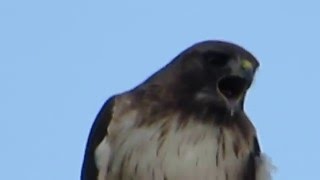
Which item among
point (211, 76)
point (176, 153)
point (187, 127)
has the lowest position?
point (176, 153)

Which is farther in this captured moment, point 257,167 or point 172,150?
point 257,167

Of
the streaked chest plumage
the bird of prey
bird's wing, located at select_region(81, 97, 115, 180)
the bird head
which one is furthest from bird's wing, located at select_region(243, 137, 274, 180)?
bird's wing, located at select_region(81, 97, 115, 180)

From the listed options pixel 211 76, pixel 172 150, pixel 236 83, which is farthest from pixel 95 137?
pixel 236 83

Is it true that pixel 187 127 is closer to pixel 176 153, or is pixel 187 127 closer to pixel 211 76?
pixel 176 153

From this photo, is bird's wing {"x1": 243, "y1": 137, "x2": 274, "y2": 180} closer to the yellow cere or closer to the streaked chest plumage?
the streaked chest plumage

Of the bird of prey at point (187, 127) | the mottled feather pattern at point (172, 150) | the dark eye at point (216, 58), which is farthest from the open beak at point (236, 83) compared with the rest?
the mottled feather pattern at point (172, 150)

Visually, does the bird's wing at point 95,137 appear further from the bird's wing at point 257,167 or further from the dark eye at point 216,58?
the bird's wing at point 257,167

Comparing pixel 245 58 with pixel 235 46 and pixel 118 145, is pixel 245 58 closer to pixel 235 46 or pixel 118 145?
pixel 235 46
